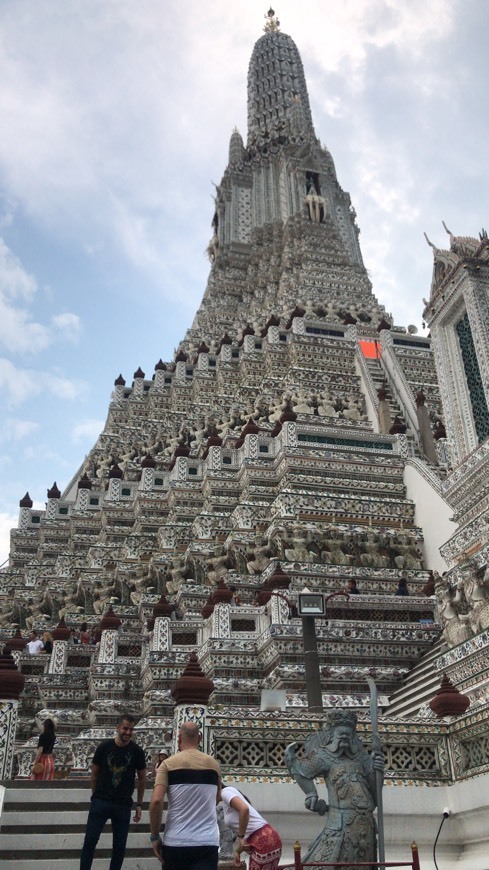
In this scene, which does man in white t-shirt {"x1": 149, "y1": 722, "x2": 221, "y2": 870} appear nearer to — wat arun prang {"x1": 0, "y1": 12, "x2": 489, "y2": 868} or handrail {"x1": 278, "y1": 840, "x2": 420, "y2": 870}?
handrail {"x1": 278, "y1": 840, "x2": 420, "y2": 870}

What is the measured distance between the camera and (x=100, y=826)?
6379 millimetres

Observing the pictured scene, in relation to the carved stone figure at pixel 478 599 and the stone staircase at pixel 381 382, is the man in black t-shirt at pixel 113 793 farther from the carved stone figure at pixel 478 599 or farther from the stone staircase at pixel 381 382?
the stone staircase at pixel 381 382

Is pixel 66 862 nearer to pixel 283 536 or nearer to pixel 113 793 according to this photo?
pixel 113 793

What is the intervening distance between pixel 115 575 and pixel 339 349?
1102 centimetres

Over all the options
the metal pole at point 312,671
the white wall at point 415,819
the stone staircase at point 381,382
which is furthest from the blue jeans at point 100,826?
the stone staircase at point 381,382

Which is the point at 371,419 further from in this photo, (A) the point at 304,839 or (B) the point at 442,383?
(A) the point at 304,839

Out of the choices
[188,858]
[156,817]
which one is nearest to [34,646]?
[156,817]

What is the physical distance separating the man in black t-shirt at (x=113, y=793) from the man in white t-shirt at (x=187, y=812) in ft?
3.71

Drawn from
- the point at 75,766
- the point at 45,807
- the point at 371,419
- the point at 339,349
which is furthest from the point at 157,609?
the point at 339,349

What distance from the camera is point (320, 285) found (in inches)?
1425

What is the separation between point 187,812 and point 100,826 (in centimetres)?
142

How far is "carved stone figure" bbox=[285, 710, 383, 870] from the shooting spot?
6266mm

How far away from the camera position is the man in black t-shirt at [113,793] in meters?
6.32

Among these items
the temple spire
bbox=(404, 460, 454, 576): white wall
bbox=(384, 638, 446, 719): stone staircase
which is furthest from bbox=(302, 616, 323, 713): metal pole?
the temple spire
